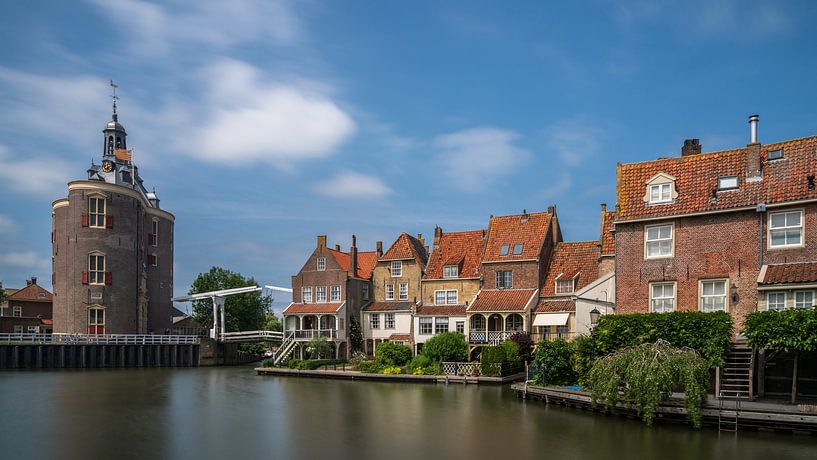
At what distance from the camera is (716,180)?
2869 cm

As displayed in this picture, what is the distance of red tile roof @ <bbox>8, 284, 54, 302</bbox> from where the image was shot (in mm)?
74875

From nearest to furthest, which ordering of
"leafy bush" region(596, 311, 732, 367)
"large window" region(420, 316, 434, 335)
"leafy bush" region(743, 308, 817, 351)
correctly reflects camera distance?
"leafy bush" region(743, 308, 817, 351), "leafy bush" region(596, 311, 732, 367), "large window" region(420, 316, 434, 335)

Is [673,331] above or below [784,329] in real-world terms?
below

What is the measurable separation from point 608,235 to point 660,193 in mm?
10134

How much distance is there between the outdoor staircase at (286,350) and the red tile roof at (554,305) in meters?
21.2

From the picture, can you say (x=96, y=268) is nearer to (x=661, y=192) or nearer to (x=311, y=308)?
(x=311, y=308)

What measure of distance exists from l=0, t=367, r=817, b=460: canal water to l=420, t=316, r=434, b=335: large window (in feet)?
36.3


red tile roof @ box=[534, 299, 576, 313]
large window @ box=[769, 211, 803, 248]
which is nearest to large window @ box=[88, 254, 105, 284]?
red tile roof @ box=[534, 299, 576, 313]

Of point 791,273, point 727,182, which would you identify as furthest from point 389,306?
point 791,273

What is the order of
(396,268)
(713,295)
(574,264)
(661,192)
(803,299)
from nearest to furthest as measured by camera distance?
(803,299) < (713,295) < (661,192) < (574,264) < (396,268)

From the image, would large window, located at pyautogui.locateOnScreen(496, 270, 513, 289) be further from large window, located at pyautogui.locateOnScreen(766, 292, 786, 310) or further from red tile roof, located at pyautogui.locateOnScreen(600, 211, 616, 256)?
large window, located at pyautogui.locateOnScreen(766, 292, 786, 310)

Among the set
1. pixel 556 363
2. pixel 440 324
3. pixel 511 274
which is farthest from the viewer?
pixel 440 324

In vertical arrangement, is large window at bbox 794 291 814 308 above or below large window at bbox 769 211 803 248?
below

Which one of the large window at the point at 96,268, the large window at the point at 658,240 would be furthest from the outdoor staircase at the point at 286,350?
the large window at the point at 658,240
